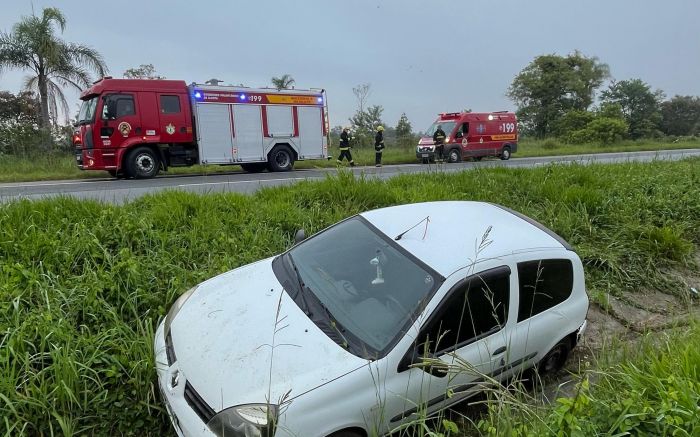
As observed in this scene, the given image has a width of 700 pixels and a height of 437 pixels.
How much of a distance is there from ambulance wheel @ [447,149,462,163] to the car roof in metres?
16.4

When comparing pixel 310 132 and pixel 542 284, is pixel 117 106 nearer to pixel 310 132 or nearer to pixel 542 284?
pixel 310 132

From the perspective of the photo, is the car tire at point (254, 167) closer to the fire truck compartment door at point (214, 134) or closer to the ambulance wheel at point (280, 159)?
the ambulance wheel at point (280, 159)

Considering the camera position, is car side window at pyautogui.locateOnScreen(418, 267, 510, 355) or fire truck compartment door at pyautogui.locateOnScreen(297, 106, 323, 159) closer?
car side window at pyautogui.locateOnScreen(418, 267, 510, 355)

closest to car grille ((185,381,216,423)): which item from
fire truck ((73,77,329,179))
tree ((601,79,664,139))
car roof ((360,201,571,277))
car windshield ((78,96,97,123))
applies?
car roof ((360,201,571,277))

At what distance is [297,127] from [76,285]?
496 inches

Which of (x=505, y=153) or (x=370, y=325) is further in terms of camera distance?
(x=505, y=153)

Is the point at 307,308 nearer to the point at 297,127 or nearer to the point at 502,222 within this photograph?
the point at 502,222

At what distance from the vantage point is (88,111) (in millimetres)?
12281

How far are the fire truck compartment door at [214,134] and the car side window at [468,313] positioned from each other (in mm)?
12269

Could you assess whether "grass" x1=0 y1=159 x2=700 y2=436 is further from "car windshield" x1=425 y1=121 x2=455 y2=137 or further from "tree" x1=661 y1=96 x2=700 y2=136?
"tree" x1=661 y1=96 x2=700 y2=136

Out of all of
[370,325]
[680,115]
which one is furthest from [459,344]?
[680,115]

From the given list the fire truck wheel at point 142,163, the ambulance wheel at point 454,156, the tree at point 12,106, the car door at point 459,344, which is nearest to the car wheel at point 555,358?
the car door at point 459,344

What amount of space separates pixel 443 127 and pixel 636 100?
2167 inches

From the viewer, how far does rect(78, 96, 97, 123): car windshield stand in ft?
39.5
